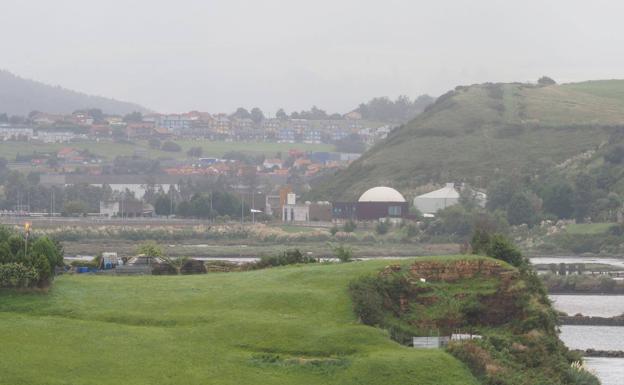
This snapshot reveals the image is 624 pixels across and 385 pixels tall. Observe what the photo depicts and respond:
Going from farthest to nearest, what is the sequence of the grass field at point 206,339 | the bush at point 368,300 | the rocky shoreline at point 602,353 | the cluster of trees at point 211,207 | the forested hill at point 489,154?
the forested hill at point 489,154 → the cluster of trees at point 211,207 → the rocky shoreline at point 602,353 → the bush at point 368,300 → the grass field at point 206,339

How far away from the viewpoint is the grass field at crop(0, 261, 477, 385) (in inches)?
1278

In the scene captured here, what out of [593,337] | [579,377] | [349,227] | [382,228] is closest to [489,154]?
[382,228]

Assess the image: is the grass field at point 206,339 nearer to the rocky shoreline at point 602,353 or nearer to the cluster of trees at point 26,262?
the cluster of trees at point 26,262

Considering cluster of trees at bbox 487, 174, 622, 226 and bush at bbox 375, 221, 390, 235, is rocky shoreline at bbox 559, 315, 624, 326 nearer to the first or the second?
cluster of trees at bbox 487, 174, 622, 226

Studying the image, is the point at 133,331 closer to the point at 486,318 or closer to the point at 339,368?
the point at 339,368

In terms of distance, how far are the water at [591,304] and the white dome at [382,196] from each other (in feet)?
220

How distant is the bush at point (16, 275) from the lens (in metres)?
37.2

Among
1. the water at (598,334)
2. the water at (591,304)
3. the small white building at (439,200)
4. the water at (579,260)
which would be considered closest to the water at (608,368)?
the water at (598,334)

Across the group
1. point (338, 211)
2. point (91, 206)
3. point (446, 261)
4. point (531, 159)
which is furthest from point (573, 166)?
point (446, 261)

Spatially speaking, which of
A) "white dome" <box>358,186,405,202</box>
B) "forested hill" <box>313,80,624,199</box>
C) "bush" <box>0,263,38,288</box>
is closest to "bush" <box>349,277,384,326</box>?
"bush" <box>0,263,38,288</box>

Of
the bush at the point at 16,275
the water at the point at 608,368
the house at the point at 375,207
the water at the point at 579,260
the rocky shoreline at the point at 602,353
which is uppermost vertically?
the house at the point at 375,207

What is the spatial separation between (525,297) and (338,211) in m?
125

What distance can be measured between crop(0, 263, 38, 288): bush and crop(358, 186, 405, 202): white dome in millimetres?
123509

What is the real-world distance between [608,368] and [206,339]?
789 inches
